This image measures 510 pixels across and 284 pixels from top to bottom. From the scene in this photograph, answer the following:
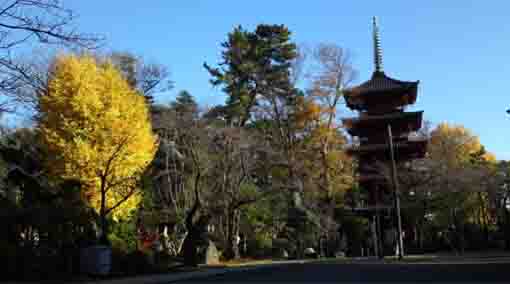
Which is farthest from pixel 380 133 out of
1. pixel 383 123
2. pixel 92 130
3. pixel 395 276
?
pixel 395 276

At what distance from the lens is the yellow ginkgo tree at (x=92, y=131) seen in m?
27.0

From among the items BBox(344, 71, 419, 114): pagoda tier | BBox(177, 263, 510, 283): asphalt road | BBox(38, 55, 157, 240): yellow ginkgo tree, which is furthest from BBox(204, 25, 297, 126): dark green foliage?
BBox(177, 263, 510, 283): asphalt road

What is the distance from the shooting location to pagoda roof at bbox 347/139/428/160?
141 feet

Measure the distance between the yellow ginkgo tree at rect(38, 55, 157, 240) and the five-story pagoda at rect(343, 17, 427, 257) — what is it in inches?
842

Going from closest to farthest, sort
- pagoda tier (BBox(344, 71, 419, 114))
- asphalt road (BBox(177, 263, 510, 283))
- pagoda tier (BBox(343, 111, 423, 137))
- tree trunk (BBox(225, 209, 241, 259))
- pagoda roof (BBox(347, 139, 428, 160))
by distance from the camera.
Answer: asphalt road (BBox(177, 263, 510, 283)) < tree trunk (BBox(225, 209, 241, 259)) < pagoda roof (BBox(347, 139, 428, 160)) < pagoda tier (BBox(343, 111, 423, 137)) < pagoda tier (BBox(344, 71, 419, 114))

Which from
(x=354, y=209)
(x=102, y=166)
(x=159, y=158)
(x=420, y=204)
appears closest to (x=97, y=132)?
(x=102, y=166)

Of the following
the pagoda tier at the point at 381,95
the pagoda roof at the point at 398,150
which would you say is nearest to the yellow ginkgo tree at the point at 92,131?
the pagoda roof at the point at 398,150

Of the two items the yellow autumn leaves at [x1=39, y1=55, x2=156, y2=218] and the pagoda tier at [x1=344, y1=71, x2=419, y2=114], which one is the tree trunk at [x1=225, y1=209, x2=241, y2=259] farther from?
the pagoda tier at [x1=344, y1=71, x2=419, y2=114]

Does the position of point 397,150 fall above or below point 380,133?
below

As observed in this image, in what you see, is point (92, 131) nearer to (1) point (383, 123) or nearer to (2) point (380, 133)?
(1) point (383, 123)

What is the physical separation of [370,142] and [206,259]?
2242cm

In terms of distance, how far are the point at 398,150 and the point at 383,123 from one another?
2.76 meters

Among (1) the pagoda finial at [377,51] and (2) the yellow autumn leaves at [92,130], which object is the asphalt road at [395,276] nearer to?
(2) the yellow autumn leaves at [92,130]

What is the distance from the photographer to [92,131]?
89.8ft
